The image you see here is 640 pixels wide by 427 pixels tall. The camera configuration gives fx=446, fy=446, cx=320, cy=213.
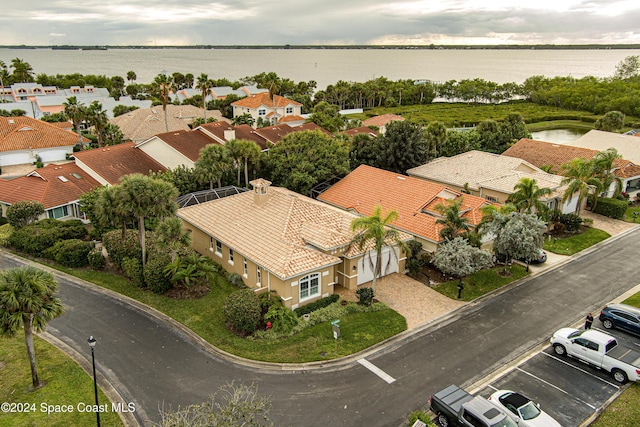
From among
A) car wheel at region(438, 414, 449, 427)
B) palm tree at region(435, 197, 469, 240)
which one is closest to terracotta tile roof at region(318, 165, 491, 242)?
palm tree at region(435, 197, 469, 240)

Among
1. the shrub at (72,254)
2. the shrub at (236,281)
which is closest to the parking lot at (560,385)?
the shrub at (236,281)

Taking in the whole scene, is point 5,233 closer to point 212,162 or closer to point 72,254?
point 72,254

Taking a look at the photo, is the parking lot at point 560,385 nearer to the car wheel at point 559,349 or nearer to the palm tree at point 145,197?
the car wheel at point 559,349

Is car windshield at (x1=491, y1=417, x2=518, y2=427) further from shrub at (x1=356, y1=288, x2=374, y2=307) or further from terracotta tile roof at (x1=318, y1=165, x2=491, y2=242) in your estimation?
terracotta tile roof at (x1=318, y1=165, x2=491, y2=242)

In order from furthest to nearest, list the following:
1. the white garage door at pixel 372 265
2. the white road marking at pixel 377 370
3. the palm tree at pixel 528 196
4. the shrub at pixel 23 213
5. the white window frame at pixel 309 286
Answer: the shrub at pixel 23 213 → the palm tree at pixel 528 196 → the white garage door at pixel 372 265 → the white window frame at pixel 309 286 → the white road marking at pixel 377 370

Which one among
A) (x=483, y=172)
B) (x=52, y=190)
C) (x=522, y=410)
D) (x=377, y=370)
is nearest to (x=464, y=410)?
(x=522, y=410)

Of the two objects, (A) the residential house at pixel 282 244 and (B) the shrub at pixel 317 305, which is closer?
(B) the shrub at pixel 317 305
